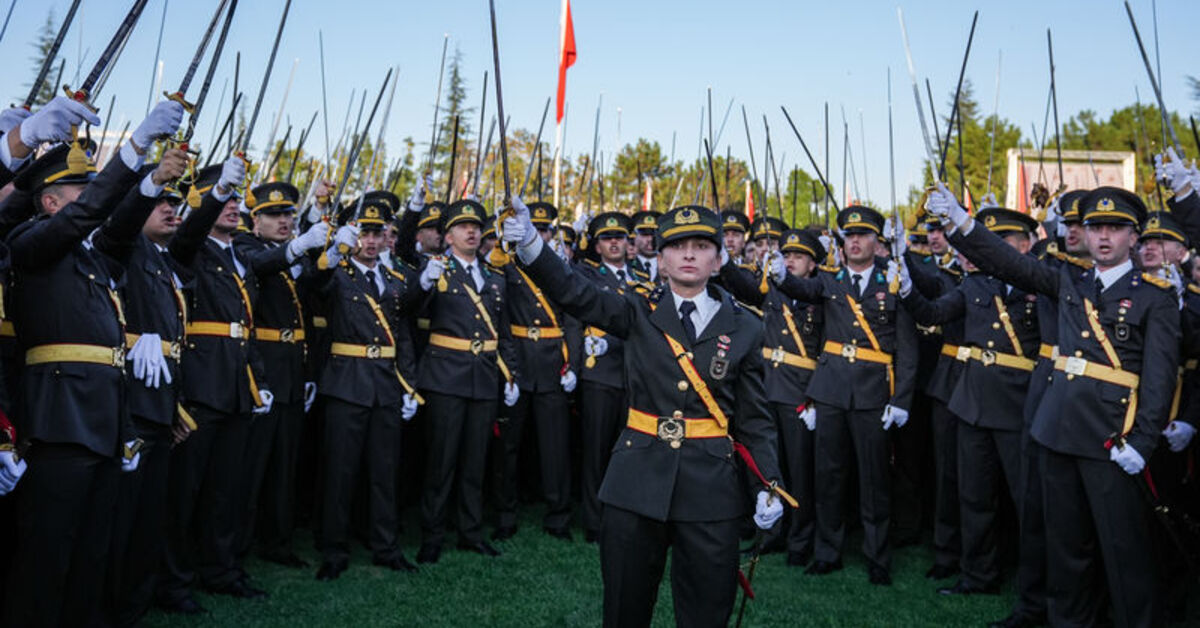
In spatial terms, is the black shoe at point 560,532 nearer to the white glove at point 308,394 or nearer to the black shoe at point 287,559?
the black shoe at point 287,559

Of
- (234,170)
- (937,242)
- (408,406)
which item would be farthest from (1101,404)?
(234,170)

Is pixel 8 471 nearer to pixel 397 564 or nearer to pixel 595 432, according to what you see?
pixel 397 564

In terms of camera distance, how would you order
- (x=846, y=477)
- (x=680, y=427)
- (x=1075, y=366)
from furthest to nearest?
(x=846, y=477), (x=1075, y=366), (x=680, y=427)

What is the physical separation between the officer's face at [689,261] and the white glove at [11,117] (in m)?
2.99

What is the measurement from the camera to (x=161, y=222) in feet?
18.1

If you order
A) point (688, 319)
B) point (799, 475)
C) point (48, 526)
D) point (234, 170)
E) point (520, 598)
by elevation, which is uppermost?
point (234, 170)

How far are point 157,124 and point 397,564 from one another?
425 cm

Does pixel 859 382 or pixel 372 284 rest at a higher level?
pixel 372 284

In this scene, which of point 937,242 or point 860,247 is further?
point 937,242

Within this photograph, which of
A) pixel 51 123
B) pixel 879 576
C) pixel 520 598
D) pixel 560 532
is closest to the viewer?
pixel 51 123

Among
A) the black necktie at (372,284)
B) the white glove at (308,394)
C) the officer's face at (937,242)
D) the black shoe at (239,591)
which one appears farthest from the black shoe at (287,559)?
the officer's face at (937,242)

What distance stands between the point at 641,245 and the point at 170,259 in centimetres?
491

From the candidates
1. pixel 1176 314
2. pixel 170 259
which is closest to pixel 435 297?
pixel 170 259

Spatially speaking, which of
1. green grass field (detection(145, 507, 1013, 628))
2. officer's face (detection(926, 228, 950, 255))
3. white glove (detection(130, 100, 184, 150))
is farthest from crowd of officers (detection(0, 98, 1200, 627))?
green grass field (detection(145, 507, 1013, 628))
